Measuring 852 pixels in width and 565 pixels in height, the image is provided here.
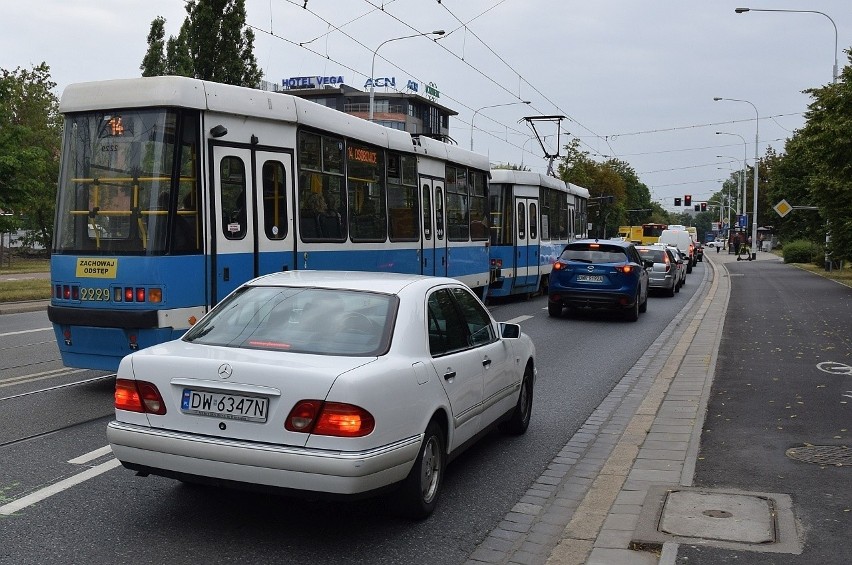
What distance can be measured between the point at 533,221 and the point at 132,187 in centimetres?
1815

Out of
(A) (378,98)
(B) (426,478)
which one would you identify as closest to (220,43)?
(B) (426,478)

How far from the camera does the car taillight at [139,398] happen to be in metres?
5.30

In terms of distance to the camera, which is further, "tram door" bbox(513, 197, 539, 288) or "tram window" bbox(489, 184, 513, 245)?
"tram door" bbox(513, 197, 539, 288)

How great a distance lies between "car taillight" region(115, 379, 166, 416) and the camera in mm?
5305

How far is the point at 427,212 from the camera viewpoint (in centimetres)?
1711

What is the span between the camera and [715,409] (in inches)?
368

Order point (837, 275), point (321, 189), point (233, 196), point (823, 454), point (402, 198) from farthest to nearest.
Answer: point (837, 275) → point (402, 198) → point (321, 189) → point (233, 196) → point (823, 454)

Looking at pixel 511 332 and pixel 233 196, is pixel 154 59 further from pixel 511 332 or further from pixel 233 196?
pixel 511 332

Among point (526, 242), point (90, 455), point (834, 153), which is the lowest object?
point (90, 455)

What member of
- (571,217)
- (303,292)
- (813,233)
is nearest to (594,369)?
(303,292)

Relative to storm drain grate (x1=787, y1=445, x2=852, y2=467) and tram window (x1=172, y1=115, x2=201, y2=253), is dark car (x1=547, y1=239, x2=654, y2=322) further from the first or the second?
storm drain grate (x1=787, y1=445, x2=852, y2=467)

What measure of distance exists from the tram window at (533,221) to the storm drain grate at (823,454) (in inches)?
741

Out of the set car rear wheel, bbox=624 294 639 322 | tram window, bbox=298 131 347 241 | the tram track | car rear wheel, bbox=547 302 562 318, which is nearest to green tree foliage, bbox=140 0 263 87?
car rear wheel, bbox=547 302 562 318

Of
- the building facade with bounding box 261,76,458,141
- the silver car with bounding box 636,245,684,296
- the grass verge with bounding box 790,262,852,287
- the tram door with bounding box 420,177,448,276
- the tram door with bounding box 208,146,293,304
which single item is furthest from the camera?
the building facade with bounding box 261,76,458,141
